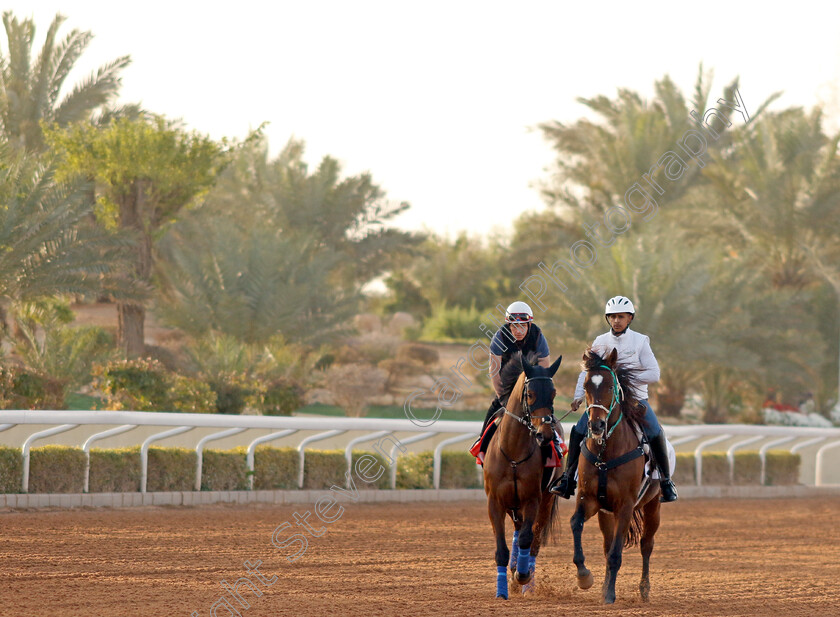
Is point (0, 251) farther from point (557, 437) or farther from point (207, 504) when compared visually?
point (557, 437)

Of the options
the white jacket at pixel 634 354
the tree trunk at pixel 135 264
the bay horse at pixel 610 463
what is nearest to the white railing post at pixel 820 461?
the bay horse at pixel 610 463

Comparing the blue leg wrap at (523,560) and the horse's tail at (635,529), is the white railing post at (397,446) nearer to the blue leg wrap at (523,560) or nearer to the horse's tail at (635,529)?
the horse's tail at (635,529)

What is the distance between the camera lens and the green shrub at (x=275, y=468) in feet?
45.2

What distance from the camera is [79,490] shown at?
1215 centimetres

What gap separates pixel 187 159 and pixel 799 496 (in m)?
15.6

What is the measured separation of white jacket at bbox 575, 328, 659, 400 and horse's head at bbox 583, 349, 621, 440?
30 cm

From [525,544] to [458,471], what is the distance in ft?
27.1

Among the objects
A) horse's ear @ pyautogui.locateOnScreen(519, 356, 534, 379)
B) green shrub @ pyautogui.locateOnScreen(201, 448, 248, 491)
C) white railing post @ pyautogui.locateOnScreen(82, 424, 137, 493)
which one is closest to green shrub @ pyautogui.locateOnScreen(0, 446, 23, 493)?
white railing post @ pyautogui.locateOnScreen(82, 424, 137, 493)

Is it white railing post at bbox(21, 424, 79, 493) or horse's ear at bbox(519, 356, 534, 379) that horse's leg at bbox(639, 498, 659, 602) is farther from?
white railing post at bbox(21, 424, 79, 493)

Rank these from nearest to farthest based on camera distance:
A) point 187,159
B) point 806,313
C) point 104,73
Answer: point 187,159 → point 104,73 → point 806,313

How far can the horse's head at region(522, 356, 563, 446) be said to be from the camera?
23.4 ft

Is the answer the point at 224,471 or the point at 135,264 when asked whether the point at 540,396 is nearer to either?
the point at 224,471

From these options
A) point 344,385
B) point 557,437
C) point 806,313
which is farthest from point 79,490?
point 806,313

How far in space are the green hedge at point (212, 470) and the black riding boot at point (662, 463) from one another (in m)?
7.10
